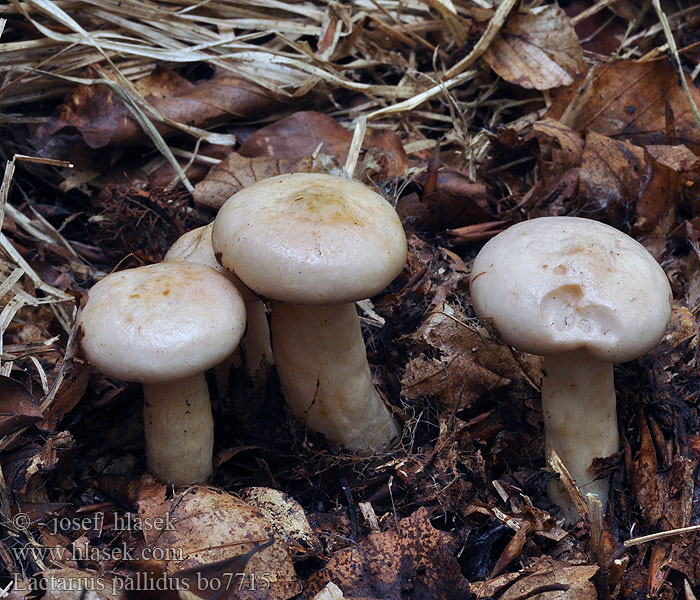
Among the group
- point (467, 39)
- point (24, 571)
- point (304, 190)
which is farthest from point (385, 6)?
point (24, 571)

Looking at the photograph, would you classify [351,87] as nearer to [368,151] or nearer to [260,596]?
[368,151]

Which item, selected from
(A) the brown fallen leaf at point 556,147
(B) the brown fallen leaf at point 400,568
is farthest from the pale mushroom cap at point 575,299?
(A) the brown fallen leaf at point 556,147

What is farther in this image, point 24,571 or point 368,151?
point 368,151

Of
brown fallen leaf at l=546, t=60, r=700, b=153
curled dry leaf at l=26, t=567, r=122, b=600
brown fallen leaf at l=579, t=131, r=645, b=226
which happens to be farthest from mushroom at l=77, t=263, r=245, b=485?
brown fallen leaf at l=546, t=60, r=700, b=153

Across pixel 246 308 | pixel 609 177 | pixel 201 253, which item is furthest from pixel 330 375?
pixel 609 177

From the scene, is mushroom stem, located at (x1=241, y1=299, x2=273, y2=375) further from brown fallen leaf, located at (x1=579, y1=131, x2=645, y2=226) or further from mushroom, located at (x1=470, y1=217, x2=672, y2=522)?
brown fallen leaf, located at (x1=579, y1=131, x2=645, y2=226)
